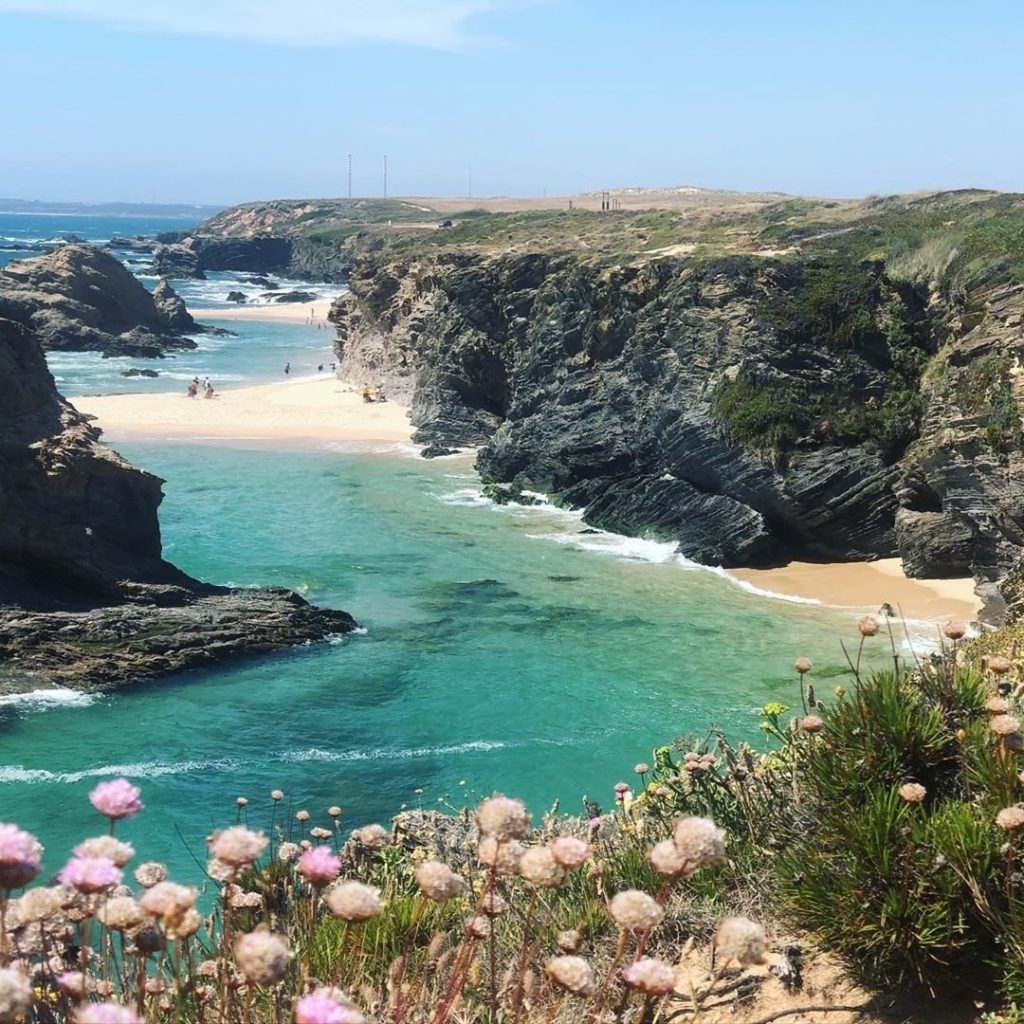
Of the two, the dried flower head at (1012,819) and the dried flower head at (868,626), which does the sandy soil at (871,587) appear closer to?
the dried flower head at (868,626)

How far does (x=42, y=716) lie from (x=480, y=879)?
13231 millimetres

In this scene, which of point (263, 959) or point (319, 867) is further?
point (319, 867)

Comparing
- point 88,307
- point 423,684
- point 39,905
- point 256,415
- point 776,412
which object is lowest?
point 423,684

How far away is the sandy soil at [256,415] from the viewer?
43.2 m

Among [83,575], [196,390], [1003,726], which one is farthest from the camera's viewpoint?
[196,390]

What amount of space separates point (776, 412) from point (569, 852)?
2669 centimetres

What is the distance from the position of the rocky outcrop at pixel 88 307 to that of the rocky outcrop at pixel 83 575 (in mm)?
43902

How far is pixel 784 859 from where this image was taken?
16.0 ft

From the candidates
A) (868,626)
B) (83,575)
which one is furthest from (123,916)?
(83,575)

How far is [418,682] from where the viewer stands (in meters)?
19.2

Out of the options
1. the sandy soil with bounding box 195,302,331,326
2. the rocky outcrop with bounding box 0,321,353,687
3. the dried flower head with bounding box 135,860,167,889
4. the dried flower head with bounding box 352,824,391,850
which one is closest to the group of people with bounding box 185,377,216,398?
the rocky outcrop with bounding box 0,321,353,687

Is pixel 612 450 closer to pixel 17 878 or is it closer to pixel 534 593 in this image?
pixel 534 593

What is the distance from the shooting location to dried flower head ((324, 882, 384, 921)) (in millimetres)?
2520

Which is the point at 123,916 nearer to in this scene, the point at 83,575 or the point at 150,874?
the point at 150,874
